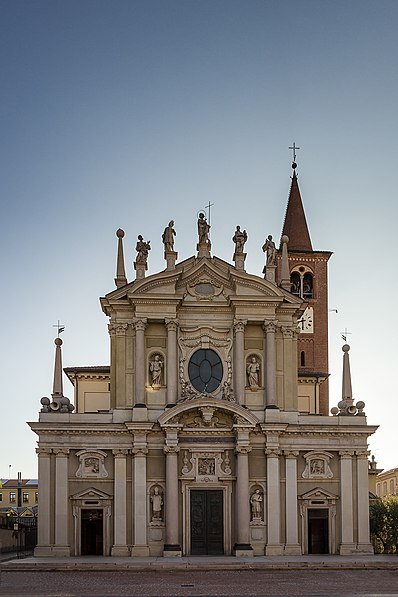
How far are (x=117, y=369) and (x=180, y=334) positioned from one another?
331 centimetres

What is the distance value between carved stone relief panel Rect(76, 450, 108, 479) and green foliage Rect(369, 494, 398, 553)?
1444cm

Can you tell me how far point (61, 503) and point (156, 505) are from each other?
4194 mm

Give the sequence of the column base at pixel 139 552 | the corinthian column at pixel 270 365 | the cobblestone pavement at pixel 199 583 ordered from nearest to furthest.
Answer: the cobblestone pavement at pixel 199 583 → the column base at pixel 139 552 → the corinthian column at pixel 270 365

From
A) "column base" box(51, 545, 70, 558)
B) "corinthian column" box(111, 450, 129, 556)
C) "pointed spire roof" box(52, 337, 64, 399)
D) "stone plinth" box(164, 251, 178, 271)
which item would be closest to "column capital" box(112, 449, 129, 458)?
"corinthian column" box(111, 450, 129, 556)

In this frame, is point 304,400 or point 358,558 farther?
point 304,400

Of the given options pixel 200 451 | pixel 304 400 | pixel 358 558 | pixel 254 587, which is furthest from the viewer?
pixel 304 400

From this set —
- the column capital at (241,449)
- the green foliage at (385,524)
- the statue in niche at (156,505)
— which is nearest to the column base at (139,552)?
the statue in niche at (156,505)

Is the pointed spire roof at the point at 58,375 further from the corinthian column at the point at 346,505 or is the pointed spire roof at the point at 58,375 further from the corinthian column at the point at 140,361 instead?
the corinthian column at the point at 346,505

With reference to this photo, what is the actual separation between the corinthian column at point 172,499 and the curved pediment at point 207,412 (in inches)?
29.3

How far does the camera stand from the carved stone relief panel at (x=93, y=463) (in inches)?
1698

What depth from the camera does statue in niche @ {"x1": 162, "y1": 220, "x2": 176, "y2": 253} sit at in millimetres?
45312

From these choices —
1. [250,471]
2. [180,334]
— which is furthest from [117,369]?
[250,471]

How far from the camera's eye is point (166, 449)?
42.8m

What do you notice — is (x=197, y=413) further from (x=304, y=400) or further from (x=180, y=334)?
(x=304, y=400)
